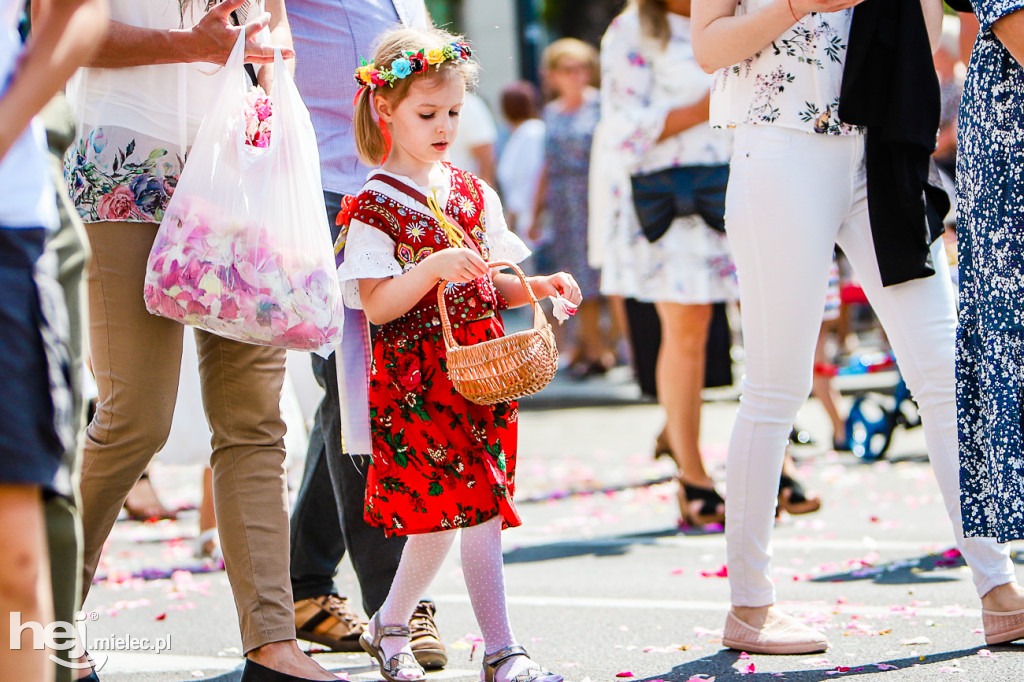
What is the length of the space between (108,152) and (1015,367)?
2.08 m

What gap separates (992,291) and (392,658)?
5.45ft

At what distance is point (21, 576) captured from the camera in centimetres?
184

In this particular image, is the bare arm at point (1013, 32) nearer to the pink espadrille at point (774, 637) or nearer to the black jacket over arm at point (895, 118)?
the black jacket over arm at point (895, 118)

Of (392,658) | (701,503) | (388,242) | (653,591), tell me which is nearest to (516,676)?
(392,658)

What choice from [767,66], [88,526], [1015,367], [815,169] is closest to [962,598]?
[1015,367]

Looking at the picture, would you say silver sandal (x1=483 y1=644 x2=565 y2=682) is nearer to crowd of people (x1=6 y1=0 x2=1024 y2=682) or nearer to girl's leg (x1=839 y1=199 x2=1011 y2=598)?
crowd of people (x1=6 y1=0 x2=1024 y2=682)

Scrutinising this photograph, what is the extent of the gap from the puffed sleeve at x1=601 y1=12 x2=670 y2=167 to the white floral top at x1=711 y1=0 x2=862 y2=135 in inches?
67.4

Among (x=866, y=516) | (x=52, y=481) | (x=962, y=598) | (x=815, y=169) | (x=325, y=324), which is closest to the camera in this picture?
(x=52, y=481)

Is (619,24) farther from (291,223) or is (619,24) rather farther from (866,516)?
(291,223)

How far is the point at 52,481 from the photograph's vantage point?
1.85m

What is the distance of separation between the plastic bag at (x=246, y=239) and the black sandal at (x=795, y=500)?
283 centimetres

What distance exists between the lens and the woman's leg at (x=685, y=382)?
5.06 meters

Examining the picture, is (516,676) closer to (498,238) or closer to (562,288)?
(562,288)

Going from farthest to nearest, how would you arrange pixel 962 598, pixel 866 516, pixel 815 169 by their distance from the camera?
pixel 866 516 → pixel 962 598 → pixel 815 169
